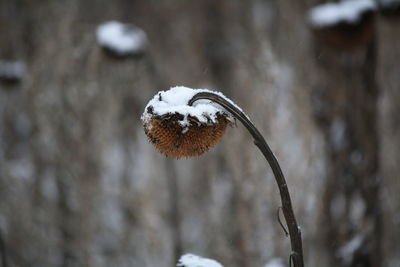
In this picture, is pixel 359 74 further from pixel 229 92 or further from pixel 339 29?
pixel 229 92

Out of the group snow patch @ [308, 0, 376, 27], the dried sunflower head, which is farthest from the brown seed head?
snow patch @ [308, 0, 376, 27]

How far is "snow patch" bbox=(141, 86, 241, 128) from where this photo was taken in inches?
29.0

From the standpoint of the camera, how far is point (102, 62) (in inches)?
144

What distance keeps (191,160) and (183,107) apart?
317 centimetres

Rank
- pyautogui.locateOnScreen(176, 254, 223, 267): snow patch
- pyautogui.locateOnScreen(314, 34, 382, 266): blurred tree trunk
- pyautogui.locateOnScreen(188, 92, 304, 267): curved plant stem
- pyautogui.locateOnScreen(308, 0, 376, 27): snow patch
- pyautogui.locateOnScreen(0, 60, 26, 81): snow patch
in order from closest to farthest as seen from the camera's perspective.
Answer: pyautogui.locateOnScreen(188, 92, 304, 267): curved plant stem
pyautogui.locateOnScreen(176, 254, 223, 267): snow patch
pyautogui.locateOnScreen(308, 0, 376, 27): snow patch
pyautogui.locateOnScreen(314, 34, 382, 266): blurred tree trunk
pyautogui.locateOnScreen(0, 60, 26, 81): snow patch

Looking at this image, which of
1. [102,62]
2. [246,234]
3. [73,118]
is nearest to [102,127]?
[73,118]

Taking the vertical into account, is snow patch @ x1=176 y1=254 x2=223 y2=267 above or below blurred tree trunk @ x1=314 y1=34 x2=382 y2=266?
below

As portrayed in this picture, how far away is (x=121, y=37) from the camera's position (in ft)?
10.8

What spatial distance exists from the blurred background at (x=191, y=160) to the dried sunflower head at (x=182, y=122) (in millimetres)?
2646

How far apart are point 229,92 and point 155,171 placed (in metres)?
0.98

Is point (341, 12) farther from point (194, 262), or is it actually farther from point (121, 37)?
point (194, 262)

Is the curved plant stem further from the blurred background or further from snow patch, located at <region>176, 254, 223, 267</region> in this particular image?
the blurred background

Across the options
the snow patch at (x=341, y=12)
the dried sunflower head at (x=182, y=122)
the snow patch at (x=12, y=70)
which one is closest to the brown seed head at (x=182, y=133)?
the dried sunflower head at (x=182, y=122)

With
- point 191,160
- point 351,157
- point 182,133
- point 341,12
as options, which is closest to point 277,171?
point 182,133
